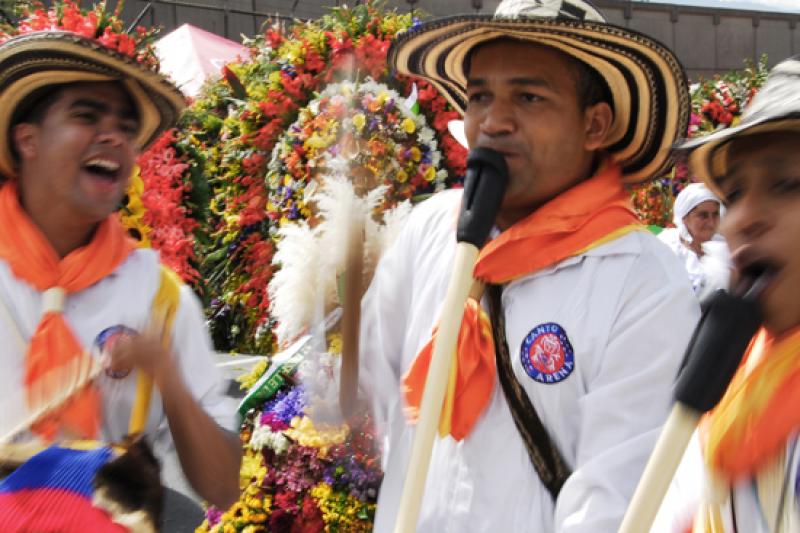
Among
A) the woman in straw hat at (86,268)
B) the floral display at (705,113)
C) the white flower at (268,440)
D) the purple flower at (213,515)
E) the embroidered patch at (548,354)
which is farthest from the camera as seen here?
the floral display at (705,113)

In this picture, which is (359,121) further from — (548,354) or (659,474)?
(659,474)

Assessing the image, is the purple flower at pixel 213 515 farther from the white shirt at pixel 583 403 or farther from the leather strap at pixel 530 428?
the leather strap at pixel 530 428

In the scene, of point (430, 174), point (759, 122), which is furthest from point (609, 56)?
point (430, 174)

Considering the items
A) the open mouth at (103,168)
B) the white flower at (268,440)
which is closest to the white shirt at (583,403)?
the open mouth at (103,168)

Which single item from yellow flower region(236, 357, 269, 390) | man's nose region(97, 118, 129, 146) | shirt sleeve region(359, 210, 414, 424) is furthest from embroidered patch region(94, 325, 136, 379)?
yellow flower region(236, 357, 269, 390)

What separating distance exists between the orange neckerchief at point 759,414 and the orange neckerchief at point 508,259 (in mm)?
504

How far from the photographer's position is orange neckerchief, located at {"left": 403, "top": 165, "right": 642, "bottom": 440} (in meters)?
1.86

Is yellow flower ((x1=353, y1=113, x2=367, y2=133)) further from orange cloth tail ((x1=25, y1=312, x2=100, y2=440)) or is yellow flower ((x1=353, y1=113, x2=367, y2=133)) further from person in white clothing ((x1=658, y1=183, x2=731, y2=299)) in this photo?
person in white clothing ((x1=658, y1=183, x2=731, y2=299))

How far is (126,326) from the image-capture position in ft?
6.72

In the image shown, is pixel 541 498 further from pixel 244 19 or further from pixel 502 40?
pixel 244 19

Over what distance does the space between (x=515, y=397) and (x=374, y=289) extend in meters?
0.54

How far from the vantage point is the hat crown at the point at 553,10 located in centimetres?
187

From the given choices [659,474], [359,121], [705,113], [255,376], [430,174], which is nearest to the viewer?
[659,474]

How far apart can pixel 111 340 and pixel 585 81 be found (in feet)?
4.02
